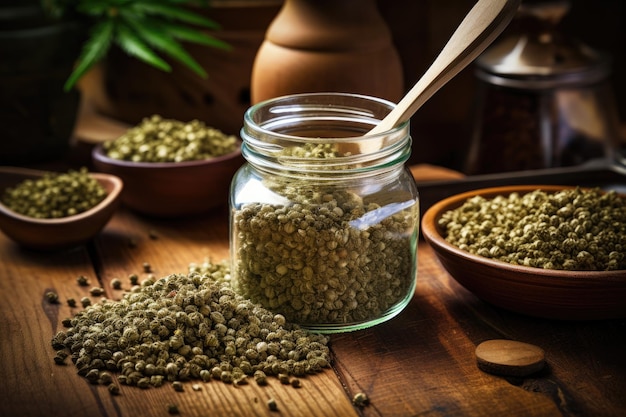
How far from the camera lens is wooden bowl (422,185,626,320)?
1104 millimetres

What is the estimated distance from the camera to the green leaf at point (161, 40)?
5.67 ft

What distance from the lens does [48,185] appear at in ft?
4.91

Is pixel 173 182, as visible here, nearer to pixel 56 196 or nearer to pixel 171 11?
pixel 56 196

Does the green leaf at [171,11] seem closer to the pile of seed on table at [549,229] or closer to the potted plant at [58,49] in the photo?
the potted plant at [58,49]

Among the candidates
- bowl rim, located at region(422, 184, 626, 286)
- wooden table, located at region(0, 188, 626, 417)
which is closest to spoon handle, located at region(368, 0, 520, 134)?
bowl rim, located at region(422, 184, 626, 286)

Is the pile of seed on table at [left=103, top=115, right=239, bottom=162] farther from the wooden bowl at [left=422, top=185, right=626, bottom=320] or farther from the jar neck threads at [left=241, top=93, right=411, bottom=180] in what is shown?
the wooden bowl at [left=422, top=185, right=626, bottom=320]

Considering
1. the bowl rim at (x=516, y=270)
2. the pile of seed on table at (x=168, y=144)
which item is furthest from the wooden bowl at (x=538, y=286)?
the pile of seed on table at (x=168, y=144)

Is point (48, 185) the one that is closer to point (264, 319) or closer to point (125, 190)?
point (125, 190)

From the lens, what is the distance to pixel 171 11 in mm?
1776

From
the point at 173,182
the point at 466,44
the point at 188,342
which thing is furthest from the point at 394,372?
the point at 173,182

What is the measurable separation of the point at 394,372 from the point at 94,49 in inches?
37.4

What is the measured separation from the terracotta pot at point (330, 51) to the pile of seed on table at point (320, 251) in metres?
0.33

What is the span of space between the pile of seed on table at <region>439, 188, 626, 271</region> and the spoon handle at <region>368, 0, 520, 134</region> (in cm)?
20

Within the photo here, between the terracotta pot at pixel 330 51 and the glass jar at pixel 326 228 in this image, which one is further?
the terracotta pot at pixel 330 51
